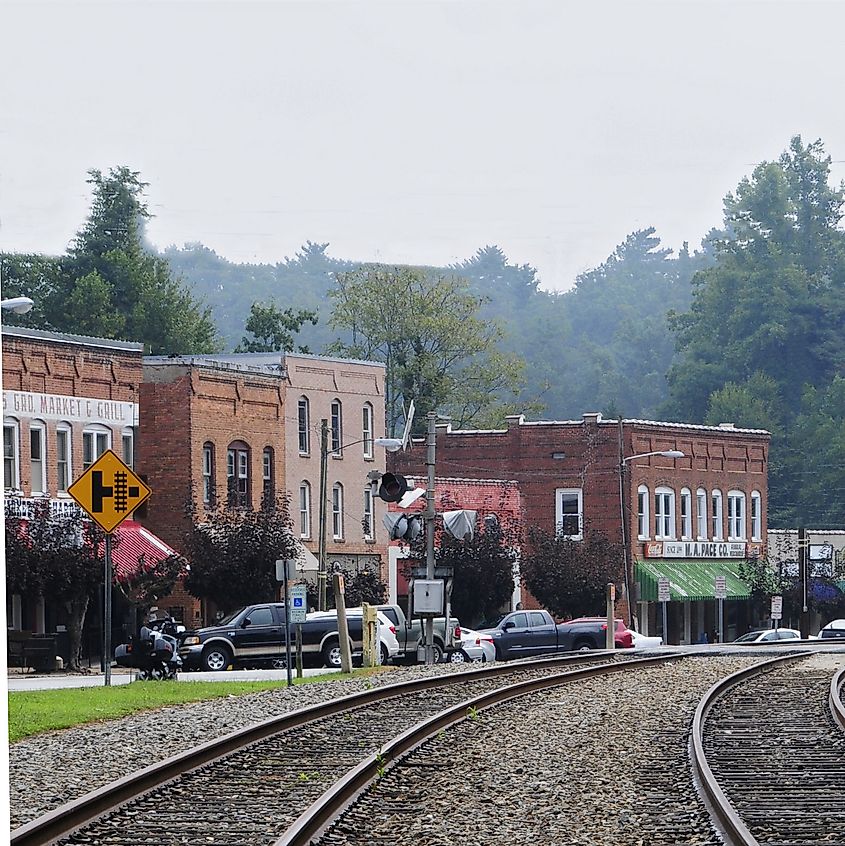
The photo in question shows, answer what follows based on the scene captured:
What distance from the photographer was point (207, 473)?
55125 millimetres

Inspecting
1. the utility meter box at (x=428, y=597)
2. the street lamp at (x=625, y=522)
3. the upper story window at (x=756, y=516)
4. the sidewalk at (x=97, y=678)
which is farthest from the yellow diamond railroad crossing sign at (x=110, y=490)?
the upper story window at (x=756, y=516)

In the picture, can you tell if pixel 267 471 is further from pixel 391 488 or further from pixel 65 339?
pixel 391 488

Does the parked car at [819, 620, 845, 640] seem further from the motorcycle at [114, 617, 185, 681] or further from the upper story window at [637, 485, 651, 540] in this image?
the motorcycle at [114, 617, 185, 681]

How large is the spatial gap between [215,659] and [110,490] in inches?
675

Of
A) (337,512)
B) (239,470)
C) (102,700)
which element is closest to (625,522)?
(337,512)

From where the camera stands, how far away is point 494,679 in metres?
30.4

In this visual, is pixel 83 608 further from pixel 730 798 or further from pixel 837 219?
pixel 837 219

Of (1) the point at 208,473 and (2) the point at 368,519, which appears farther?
(2) the point at 368,519

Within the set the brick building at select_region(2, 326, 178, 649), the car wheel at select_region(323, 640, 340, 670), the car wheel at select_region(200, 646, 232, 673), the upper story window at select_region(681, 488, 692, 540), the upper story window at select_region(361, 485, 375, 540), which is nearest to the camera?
the car wheel at select_region(323, 640, 340, 670)

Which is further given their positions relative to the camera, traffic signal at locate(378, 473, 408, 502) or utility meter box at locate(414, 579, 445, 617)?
utility meter box at locate(414, 579, 445, 617)

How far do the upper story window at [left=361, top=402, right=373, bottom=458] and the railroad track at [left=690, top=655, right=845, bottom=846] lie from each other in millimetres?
35362

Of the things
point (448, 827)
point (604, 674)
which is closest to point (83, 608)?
point (604, 674)

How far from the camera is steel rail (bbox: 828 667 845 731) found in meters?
20.6

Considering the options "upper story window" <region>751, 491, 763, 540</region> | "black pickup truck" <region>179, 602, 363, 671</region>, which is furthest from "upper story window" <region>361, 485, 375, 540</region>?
"upper story window" <region>751, 491, 763, 540</region>
